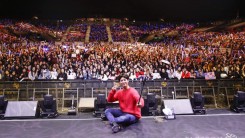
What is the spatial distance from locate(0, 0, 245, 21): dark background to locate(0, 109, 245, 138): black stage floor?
7313 mm

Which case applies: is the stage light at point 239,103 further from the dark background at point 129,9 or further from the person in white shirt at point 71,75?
the person in white shirt at point 71,75

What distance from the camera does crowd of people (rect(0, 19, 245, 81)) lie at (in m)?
11.0

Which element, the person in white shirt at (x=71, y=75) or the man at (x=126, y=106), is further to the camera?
the person in white shirt at (x=71, y=75)

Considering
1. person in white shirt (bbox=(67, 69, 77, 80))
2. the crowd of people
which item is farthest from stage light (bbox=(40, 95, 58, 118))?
the crowd of people

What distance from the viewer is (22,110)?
7145mm

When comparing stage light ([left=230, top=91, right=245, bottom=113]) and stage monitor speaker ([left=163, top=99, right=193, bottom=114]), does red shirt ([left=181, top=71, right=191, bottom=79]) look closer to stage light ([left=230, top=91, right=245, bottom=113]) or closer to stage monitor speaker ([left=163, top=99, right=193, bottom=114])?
stage light ([left=230, top=91, right=245, bottom=113])

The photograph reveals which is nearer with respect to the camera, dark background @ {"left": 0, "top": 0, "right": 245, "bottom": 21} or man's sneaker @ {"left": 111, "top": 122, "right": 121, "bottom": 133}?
man's sneaker @ {"left": 111, "top": 122, "right": 121, "bottom": 133}

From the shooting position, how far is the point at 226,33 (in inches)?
482

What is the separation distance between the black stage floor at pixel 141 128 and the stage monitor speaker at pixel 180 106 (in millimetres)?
405

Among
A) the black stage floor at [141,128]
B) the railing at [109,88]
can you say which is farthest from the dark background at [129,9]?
the black stage floor at [141,128]

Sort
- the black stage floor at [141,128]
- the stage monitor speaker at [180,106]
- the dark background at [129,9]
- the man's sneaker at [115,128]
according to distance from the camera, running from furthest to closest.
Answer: the dark background at [129,9] → the stage monitor speaker at [180,106] → the man's sneaker at [115,128] → the black stage floor at [141,128]

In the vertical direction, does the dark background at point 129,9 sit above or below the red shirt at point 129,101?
above

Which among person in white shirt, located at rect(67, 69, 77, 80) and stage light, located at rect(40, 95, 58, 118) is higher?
person in white shirt, located at rect(67, 69, 77, 80)

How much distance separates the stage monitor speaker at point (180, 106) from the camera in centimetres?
734
